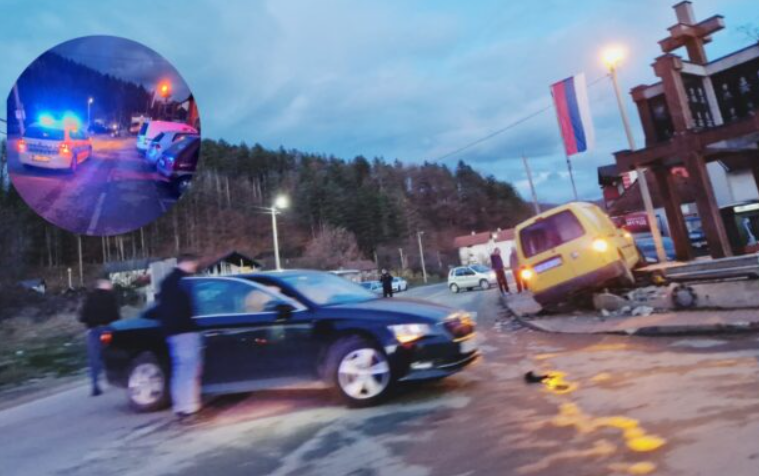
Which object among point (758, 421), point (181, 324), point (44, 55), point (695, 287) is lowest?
point (758, 421)

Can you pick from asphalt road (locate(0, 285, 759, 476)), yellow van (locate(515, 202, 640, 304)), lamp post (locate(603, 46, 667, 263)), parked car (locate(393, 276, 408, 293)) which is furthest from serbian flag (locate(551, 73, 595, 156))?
parked car (locate(393, 276, 408, 293))

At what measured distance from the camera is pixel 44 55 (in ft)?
23.9

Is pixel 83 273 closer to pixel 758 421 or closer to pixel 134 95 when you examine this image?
pixel 134 95

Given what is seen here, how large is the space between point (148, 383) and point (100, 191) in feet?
9.99

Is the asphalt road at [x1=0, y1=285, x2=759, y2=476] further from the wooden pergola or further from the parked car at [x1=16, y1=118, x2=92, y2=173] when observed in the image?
the wooden pergola

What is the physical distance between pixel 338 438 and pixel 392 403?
108cm

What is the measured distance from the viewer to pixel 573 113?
51.1ft

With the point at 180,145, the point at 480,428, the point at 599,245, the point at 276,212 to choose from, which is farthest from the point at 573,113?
the point at 276,212

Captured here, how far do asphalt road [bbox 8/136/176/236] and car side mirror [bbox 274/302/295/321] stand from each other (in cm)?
353

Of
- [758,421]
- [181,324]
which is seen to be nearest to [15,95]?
[181,324]

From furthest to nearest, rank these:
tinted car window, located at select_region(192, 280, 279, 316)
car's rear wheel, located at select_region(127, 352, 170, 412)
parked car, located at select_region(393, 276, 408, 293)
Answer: parked car, located at select_region(393, 276, 408, 293)
car's rear wheel, located at select_region(127, 352, 170, 412)
tinted car window, located at select_region(192, 280, 279, 316)

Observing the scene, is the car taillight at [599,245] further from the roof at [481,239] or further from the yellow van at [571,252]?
the roof at [481,239]

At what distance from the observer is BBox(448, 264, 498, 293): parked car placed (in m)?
31.5

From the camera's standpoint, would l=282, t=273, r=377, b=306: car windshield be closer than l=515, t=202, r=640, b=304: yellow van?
Yes
